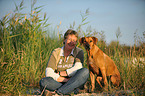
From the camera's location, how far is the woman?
3.25m

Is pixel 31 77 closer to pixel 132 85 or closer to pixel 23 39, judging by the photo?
pixel 23 39

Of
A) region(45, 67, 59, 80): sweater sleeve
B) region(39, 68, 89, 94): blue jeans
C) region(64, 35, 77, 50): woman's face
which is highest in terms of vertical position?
region(64, 35, 77, 50): woman's face

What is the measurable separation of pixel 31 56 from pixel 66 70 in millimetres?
1462

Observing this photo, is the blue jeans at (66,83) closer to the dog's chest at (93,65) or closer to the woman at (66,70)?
the woman at (66,70)

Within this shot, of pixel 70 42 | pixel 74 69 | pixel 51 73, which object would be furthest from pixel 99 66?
pixel 51 73

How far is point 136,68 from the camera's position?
145 inches

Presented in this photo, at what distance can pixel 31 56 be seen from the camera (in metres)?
4.30

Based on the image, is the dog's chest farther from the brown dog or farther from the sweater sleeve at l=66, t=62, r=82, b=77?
the sweater sleeve at l=66, t=62, r=82, b=77

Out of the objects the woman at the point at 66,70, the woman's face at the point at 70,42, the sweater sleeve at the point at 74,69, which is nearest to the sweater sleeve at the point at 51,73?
the woman at the point at 66,70

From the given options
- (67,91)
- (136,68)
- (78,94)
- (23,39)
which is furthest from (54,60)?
(136,68)

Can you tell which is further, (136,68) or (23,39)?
(23,39)

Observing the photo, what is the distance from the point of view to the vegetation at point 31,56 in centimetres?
340

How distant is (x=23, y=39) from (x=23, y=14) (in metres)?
0.78

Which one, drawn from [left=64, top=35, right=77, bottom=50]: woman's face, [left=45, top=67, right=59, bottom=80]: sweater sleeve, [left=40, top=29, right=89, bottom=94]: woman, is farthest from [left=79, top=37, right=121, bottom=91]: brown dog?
[left=45, top=67, right=59, bottom=80]: sweater sleeve
